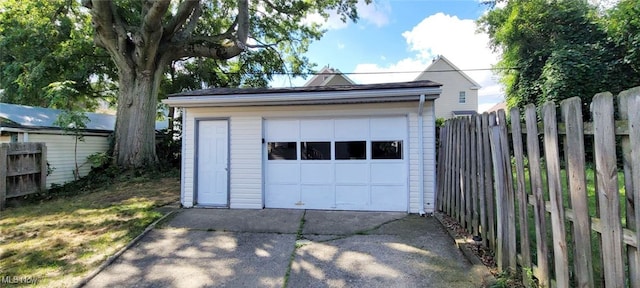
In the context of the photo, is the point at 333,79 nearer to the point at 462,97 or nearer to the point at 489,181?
the point at 462,97

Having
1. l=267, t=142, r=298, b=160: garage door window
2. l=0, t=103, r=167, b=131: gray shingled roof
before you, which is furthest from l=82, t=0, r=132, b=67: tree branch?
l=267, t=142, r=298, b=160: garage door window

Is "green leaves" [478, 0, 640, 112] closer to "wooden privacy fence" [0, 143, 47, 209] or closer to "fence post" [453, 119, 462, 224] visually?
"fence post" [453, 119, 462, 224]

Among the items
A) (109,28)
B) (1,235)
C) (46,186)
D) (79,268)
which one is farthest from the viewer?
(109,28)

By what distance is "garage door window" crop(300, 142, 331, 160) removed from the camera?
21.2 ft

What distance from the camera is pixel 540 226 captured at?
2.63 m

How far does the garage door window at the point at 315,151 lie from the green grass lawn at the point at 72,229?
313 centimetres

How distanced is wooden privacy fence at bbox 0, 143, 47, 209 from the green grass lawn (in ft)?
1.40

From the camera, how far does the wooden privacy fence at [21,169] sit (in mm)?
7149

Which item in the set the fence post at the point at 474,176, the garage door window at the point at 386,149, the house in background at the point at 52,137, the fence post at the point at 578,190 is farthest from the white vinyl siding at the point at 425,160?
the house in background at the point at 52,137

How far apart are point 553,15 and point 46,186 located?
20.3 meters

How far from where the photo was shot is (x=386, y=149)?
6305 millimetres

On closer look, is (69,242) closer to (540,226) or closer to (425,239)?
(425,239)

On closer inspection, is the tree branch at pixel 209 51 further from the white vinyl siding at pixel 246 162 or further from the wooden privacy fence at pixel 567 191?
the wooden privacy fence at pixel 567 191

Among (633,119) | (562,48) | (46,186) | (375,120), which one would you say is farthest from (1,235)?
(562,48)
